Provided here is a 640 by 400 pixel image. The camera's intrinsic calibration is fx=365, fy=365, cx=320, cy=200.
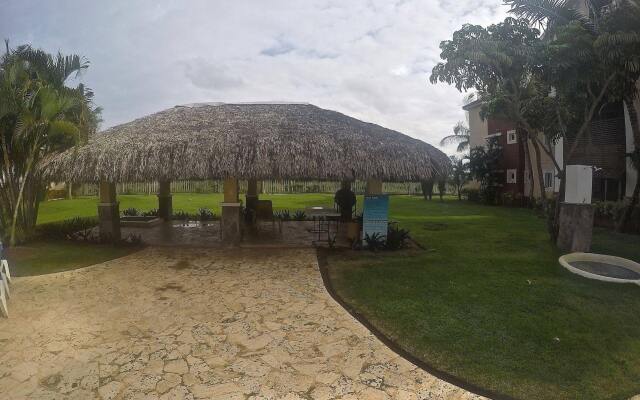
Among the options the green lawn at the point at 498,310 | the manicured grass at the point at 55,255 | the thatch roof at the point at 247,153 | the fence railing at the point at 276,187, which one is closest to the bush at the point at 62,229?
the manicured grass at the point at 55,255

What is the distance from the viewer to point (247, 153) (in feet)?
28.5

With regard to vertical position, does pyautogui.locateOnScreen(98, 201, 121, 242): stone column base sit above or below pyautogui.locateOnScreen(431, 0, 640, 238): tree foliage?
below

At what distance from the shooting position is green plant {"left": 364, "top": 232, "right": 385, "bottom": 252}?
915 centimetres

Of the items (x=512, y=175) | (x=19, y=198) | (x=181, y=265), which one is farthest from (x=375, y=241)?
(x=512, y=175)

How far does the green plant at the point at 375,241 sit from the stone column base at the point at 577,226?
4650mm

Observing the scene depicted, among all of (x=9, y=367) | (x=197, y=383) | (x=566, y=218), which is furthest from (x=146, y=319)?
(x=566, y=218)

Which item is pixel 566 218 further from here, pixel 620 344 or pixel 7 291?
pixel 7 291

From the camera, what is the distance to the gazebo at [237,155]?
858 centimetres

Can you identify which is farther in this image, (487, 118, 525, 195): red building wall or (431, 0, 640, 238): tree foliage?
(487, 118, 525, 195): red building wall

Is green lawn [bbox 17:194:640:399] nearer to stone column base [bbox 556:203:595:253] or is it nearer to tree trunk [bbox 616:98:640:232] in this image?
stone column base [bbox 556:203:595:253]

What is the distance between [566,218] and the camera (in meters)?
9.21

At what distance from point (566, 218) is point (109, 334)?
10.1 metres

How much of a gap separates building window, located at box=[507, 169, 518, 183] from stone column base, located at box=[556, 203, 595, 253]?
14.9 metres

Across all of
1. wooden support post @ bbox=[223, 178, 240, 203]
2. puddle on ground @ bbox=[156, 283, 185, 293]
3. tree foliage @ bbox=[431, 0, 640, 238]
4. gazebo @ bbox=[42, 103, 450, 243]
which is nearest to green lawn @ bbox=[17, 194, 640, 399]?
gazebo @ bbox=[42, 103, 450, 243]
